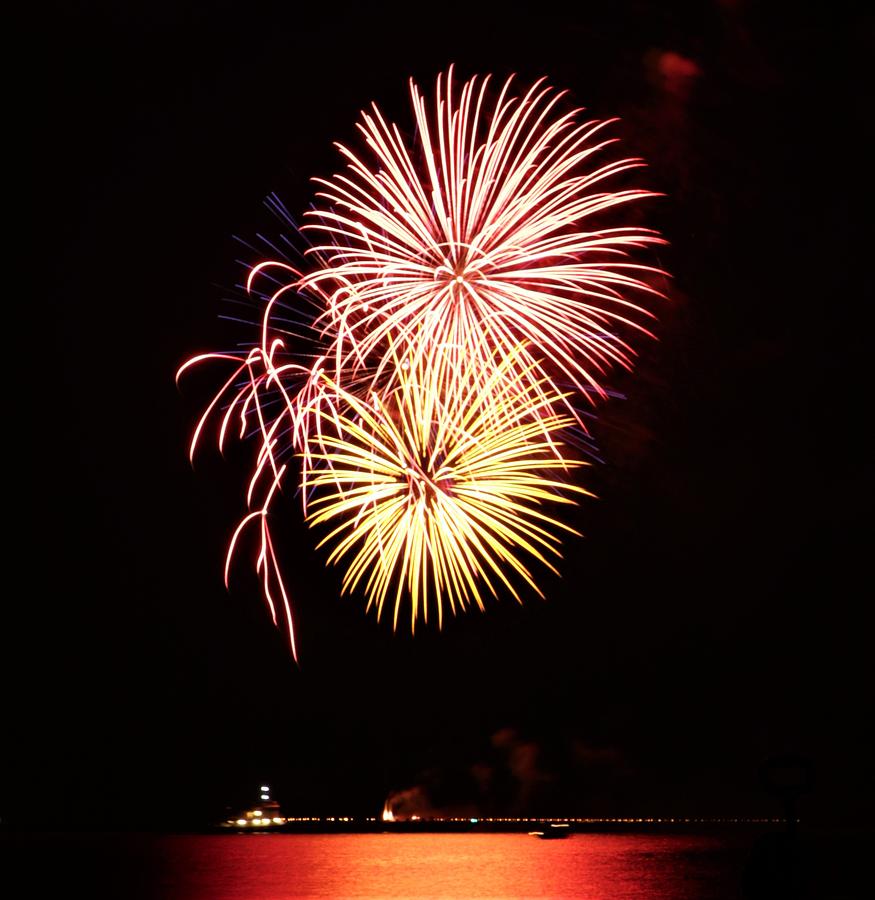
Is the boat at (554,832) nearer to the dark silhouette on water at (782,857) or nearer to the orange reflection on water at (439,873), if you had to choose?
the orange reflection on water at (439,873)

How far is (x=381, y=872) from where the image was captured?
262 feet

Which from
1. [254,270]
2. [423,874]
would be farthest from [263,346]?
[423,874]

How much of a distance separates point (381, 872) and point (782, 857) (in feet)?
251

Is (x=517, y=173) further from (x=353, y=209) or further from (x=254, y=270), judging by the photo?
(x=254, y=270)

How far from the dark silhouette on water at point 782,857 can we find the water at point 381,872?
41.6 metres

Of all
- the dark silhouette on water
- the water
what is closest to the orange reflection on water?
the water

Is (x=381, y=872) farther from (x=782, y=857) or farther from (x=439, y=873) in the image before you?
(x=782, y=857)

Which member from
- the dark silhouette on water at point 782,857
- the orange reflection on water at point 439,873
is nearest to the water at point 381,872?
the orange reflection on water at point 439,873

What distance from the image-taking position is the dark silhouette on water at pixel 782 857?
796 cm

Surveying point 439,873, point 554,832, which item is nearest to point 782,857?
point 439,873

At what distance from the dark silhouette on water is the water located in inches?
1638

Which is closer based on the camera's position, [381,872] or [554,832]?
[381,872]

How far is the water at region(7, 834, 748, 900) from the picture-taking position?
53.9 meters

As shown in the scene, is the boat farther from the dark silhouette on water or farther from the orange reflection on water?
the dark silhouette on water
